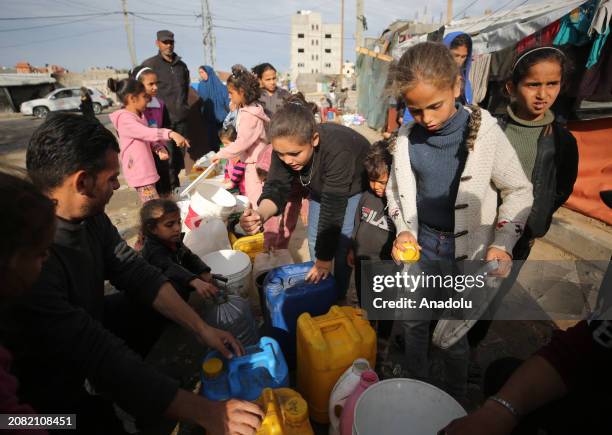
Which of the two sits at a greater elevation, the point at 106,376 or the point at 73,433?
the point at 106,376

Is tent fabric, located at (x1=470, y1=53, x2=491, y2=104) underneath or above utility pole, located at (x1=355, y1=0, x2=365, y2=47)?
underneath

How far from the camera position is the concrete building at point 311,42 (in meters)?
59.8

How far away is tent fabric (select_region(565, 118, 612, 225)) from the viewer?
3.93 m

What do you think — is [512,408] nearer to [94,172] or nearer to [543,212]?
[543,212]

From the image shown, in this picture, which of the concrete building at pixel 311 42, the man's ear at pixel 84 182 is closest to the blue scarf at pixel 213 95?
the man's ear at pixel 84 182

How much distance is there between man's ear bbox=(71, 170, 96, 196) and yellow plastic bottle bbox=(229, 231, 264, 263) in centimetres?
187

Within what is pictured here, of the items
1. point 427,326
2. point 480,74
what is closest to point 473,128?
point 427,326

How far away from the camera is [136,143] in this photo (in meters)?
3.55

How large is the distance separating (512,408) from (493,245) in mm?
838

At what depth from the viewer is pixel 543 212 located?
1.86m

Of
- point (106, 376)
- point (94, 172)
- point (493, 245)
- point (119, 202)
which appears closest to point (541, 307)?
point (493, 245)

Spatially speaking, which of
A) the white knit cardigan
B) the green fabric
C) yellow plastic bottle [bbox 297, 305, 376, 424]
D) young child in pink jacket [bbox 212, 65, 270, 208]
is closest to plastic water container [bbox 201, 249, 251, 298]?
young child in pink jacket [bbox 212, 65, 270, 208]

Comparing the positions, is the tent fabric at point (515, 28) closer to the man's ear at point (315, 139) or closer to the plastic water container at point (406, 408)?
the man's ear at point (315, 139)

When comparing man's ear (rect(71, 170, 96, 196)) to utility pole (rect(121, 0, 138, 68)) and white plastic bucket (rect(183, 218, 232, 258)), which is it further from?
utility pole (rect(121, 0, 138, 68))
